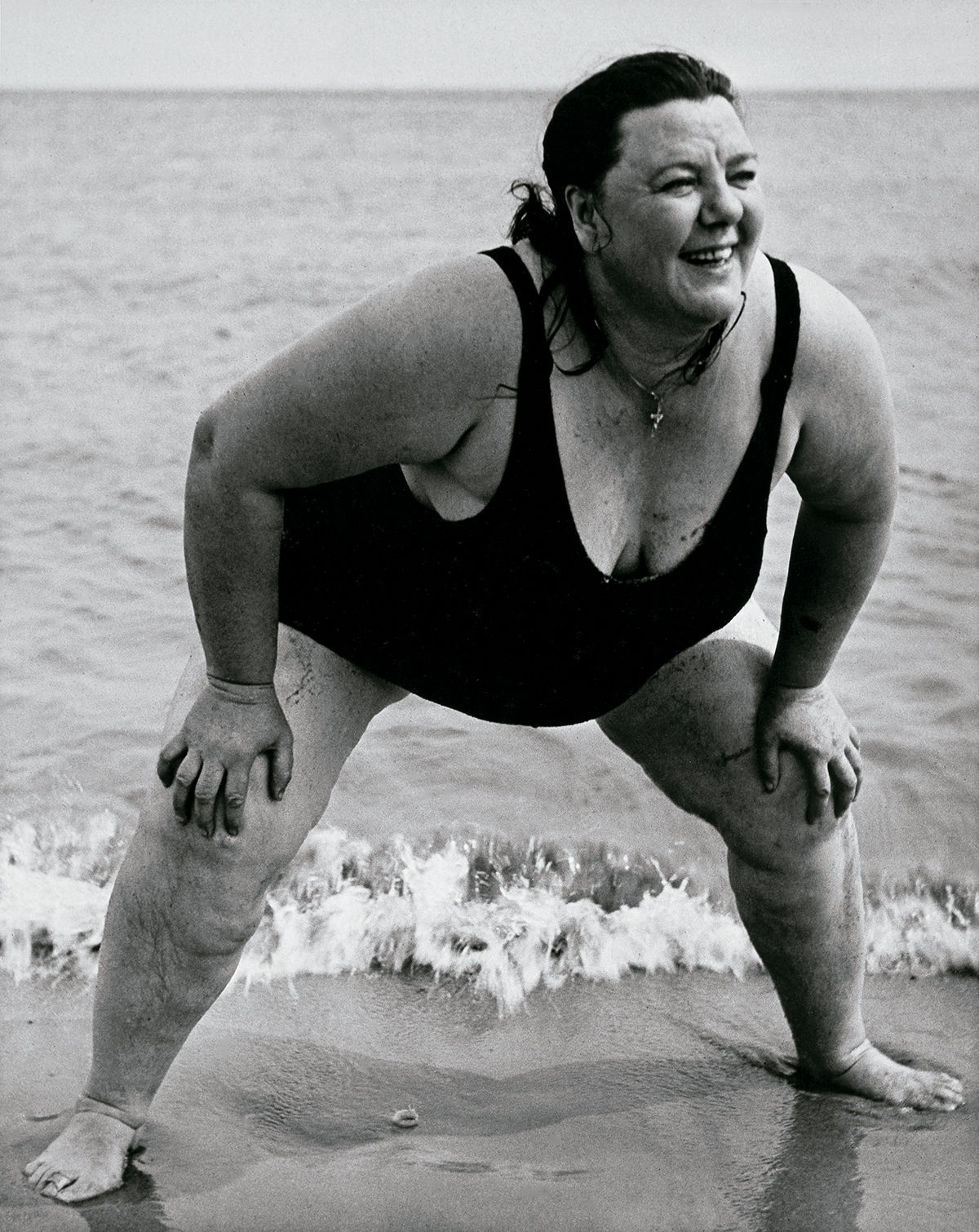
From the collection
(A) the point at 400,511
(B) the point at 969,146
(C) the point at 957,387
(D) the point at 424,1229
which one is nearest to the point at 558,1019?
(D) the point at 424,1229

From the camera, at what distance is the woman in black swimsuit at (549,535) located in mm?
1935

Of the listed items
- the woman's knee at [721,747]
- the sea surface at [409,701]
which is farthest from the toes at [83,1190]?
the woman's knee at [721,747]

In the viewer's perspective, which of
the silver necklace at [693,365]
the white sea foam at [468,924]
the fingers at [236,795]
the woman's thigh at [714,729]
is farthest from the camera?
the white sea foam at [468,924]

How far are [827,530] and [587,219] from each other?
650mm

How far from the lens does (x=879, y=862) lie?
3846 mm

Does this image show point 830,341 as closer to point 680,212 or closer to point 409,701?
point 680,212

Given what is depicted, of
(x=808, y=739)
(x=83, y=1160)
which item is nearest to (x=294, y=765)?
(x=83, y=1160)

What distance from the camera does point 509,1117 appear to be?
8.34 feet

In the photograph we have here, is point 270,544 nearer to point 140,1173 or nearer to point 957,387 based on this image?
point 140,1173

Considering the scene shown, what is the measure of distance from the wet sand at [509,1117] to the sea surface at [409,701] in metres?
0.15

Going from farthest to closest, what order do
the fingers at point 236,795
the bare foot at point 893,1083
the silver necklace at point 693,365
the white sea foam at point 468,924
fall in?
1. the white sea foam at point 468,924
2. the bare foot at point 893,1083
3. the fingers at point 236,795
4. the silver necklace at point 693,365

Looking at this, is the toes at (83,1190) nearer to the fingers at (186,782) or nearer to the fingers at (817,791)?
the fingers at (186,782)

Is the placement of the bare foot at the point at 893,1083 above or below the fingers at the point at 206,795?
below

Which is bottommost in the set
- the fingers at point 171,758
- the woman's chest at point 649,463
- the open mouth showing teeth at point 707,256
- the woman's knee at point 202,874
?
the woman's knee at point 202,874
